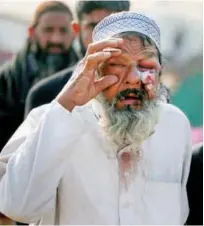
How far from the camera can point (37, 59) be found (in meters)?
3.94

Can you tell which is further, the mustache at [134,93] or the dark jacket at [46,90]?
the dark jacket at [46,90]

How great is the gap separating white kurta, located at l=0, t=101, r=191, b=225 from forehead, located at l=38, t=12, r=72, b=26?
1344mm

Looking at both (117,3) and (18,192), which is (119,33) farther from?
(117,3)

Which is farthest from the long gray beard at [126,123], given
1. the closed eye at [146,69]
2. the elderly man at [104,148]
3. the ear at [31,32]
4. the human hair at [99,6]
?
the ear at [31,32]

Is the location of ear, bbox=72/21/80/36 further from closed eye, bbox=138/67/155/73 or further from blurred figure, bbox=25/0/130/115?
closed eye, bbox=138/67/155/73

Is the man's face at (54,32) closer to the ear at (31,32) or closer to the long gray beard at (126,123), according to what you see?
the ear at (31,32)

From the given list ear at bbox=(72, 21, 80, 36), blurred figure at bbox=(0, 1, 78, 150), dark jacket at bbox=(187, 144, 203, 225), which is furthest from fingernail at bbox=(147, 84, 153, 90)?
blurred figure at bbox=(0, 1, 78, 150)

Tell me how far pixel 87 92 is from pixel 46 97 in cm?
124

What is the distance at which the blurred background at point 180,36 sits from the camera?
3.61m

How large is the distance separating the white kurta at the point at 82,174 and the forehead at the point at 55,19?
1344 mm

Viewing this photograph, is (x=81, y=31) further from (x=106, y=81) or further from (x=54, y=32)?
(x=106, y=81)

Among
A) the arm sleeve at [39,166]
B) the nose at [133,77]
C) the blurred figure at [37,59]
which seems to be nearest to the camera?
the arm sleeve at [39,166]

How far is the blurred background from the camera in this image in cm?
361

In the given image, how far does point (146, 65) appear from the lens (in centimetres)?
241
